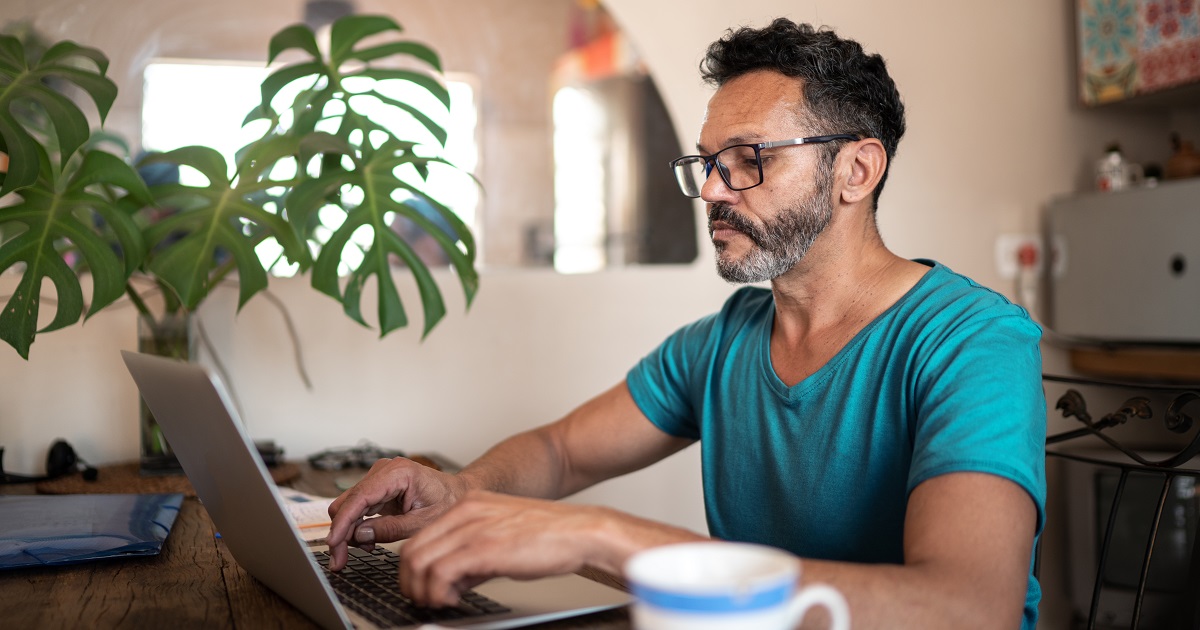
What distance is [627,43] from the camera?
2.19 meters

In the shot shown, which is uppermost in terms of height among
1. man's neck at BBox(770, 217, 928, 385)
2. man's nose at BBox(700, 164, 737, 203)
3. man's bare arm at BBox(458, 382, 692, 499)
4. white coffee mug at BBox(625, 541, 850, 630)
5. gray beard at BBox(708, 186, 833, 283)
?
man's nose at BBox(700, 164, 737, 203)

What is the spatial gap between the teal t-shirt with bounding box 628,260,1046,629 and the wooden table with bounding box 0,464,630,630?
33cm

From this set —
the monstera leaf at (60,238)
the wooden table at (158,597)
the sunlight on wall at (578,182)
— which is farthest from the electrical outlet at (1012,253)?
the monstera leaf at (60,238)

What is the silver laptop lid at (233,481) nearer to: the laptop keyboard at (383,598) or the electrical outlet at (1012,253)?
the laptop keyboard at (383,598)

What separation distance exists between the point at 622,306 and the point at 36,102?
120 cm

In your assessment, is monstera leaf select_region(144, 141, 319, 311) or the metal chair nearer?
monstera leaf select_region(144, 141, 319, 311)

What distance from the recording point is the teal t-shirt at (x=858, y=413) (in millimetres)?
927

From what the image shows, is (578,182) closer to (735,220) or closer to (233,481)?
(735,220)

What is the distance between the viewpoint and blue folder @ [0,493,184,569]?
105cm

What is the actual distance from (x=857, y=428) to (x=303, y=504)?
0.74 metres

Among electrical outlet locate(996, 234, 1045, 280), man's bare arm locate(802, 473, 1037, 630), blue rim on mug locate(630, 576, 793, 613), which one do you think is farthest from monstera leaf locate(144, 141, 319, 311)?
electrical outlet locate(996, 234, 1045, 280)

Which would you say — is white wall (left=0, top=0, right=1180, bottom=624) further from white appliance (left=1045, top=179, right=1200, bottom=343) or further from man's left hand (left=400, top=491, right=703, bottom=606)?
man's left hand (left=400, top=491, right=703, bottom=606)

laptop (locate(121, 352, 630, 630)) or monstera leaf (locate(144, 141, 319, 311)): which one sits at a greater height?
monstera leaf (locate(144, 141, 319, 311))

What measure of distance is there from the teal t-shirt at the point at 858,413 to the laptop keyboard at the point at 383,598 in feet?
1.36
